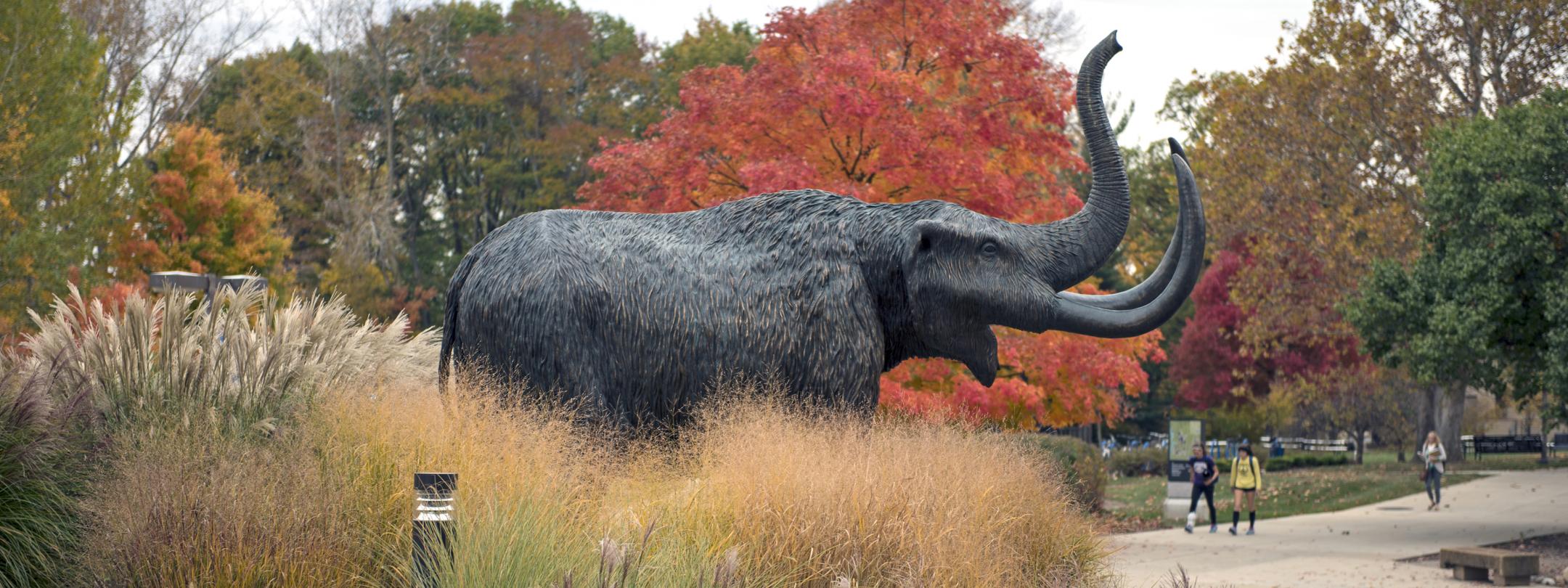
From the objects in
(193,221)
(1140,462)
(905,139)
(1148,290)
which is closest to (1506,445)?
(1140,462)

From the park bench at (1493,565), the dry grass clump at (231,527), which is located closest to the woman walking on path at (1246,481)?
the park bench at (1493,565)

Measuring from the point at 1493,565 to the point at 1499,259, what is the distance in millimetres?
3570

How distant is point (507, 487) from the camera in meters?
4.87

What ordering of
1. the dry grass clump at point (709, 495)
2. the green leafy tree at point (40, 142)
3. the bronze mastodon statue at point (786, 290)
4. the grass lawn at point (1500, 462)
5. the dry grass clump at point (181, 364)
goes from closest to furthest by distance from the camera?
the dry grass clump at point (709, 495)
the dry grass clump at point (181, 364)
the bronze mastodon statue at point (786, 290)
the green leafy tree at point (40, 142)
the grass lawn at point (1500, 462)

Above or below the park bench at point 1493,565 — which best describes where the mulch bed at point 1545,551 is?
below

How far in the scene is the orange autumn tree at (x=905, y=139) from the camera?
11500 mm

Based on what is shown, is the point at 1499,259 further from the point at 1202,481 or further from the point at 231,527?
the point at 231,527

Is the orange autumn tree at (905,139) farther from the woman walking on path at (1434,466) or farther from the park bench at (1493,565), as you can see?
the woman walking on path at (1434,466)

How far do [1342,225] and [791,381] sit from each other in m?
16.0

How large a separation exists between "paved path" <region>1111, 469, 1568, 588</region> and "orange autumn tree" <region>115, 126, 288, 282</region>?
1682 cm

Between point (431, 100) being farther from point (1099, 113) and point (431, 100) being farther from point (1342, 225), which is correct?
point (1099, 113)

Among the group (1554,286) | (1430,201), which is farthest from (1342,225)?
(1554,286)

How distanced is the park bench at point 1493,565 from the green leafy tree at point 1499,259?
6.90 ft

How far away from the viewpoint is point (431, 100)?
109ft
